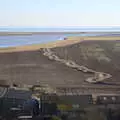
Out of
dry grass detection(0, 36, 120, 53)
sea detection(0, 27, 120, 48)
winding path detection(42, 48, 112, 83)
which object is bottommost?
winding path detection(42, 48, 112, 83)

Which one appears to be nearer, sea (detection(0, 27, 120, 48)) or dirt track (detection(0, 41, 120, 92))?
dirt track (detection(0, 41, 120, 92))

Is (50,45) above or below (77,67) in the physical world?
above

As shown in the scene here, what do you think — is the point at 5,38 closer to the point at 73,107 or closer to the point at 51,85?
the point at 51,85

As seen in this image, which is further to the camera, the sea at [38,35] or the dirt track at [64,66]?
the sea at [38,35]

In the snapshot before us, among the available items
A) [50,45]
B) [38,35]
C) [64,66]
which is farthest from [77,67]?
[38,35]

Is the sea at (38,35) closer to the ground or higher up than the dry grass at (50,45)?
higher up

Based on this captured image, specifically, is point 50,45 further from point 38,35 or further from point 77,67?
point 77,67

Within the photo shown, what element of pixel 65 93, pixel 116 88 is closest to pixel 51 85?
pixel 65 93
